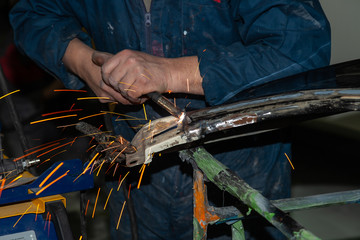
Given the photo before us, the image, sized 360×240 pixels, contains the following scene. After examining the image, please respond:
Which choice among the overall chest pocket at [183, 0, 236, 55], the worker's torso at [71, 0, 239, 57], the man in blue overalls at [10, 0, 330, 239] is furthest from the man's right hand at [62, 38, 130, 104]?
the overall chest pocket at [183, 0, 236, 55]

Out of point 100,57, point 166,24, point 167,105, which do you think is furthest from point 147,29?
point 167,105

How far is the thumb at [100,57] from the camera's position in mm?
1469

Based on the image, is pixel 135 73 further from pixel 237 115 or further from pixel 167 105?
pixel 237 115

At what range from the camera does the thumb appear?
147 centimetres

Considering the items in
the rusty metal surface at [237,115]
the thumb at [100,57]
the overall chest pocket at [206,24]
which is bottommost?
the rusty metal surface at [237,115]

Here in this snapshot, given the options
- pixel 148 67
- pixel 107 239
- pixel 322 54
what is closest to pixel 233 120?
pixel 148 67

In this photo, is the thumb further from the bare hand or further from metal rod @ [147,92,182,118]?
metal rod @ [147,92,182,118]

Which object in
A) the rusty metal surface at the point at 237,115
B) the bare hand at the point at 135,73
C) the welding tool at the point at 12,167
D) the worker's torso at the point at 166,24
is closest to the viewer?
the rusty metal surface at the point at 237,115

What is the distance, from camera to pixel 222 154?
170 centimetres

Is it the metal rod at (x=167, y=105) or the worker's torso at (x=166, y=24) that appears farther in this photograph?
the worker's torso at (x=166, y=24)

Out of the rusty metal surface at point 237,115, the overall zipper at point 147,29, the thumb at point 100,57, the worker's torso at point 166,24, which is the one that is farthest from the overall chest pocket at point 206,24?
the rusty metal surface at point 237,115

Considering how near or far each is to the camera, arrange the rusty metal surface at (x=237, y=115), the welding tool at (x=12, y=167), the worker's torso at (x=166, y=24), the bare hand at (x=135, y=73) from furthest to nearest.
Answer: the worker's torso at (x=166, y=24) → the bare hand at (x=135, y=73) → the welding tool at (x=12, y=167) → the rusty metal surface at (x=237, y=115)

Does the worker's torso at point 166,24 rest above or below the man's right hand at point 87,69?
above

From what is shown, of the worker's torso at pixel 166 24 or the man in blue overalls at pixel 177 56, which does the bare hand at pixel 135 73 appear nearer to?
the man in blue overalls at pixel 177 56
